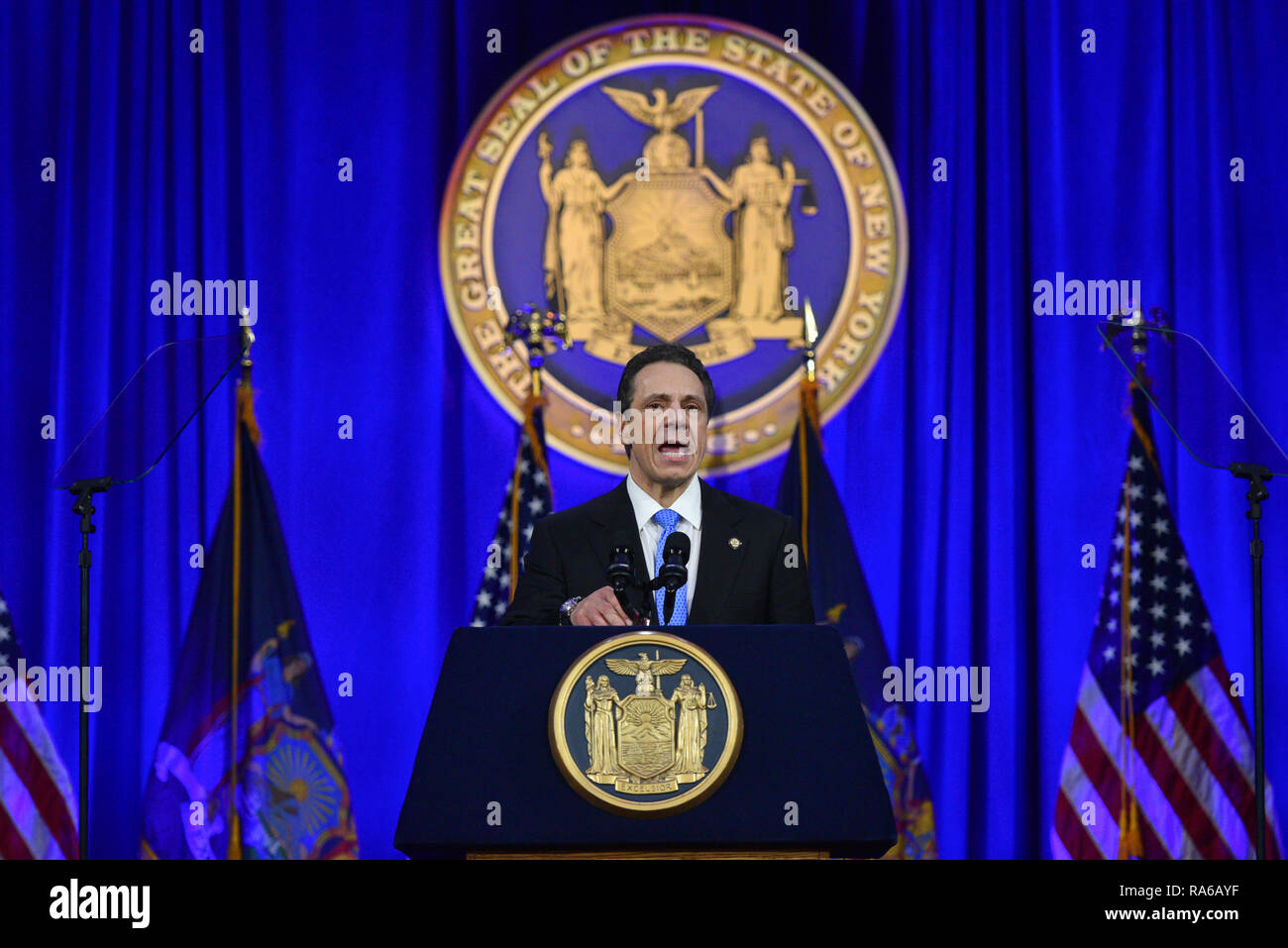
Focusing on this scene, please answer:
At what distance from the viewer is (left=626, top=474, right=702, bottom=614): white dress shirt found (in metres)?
2.91

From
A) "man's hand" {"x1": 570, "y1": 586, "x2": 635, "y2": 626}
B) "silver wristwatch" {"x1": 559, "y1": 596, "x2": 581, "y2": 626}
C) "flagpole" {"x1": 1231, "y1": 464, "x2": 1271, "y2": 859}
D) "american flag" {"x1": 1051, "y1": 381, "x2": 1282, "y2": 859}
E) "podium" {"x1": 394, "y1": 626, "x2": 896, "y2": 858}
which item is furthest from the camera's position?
"american flag" {"x1": 1051, "y1": 381, "x2": 1282, "y2": 859}

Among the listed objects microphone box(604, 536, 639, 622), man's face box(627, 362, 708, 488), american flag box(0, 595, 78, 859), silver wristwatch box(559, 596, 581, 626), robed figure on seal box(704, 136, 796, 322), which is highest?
robed figure on seal box(704, 136, 796, 322)

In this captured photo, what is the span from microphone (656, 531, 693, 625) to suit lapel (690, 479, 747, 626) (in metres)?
0.37

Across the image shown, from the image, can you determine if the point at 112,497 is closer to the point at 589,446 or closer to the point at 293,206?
the point at 293,206

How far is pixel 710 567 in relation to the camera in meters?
2.85

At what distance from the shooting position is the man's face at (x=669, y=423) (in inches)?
116

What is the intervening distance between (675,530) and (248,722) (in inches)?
102

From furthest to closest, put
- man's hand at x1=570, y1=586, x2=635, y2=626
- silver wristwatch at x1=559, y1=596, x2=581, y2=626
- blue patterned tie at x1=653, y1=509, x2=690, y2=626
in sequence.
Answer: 1. blue patterned tie at x1=653, y1=509, x2=690, y2=626
2. silver wristwatch at x1=559, y1=596, x2=581, y2=626
3. man's hand at x1=570, y1=586, x2=635, y2=626

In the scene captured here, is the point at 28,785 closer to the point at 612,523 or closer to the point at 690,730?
the point at 612,523

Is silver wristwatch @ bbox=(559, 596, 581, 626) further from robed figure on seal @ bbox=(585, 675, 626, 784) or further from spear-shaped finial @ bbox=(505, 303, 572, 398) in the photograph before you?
spear-shaped finial @ bbox=(505, 303, 572, 398)

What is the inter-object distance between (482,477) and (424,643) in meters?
0.63

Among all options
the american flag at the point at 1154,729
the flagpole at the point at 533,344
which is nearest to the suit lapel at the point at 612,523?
the flagpole at the point at 533,344

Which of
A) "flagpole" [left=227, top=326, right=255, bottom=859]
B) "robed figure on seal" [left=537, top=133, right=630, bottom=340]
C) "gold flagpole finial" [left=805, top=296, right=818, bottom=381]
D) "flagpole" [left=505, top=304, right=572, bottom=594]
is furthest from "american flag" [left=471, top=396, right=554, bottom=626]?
"gold flagpole finial" [left=805, top=296, right=818, bottom=381]

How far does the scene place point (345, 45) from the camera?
17.3 ft
